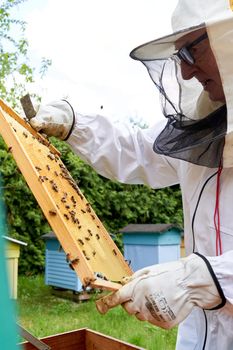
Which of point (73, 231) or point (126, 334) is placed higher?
point (73, 231)

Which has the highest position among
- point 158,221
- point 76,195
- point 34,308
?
point 76,195

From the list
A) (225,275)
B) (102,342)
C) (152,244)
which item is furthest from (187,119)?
(152,244)

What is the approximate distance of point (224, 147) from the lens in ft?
4.31

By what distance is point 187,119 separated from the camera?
1.55 meters

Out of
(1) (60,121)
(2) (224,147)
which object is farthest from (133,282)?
(1) (60,121)

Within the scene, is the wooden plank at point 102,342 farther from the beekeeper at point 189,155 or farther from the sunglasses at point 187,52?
the sunglasses at point 187,52

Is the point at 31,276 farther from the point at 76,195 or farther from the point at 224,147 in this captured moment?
the point at 224,147

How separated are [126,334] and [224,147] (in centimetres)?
256

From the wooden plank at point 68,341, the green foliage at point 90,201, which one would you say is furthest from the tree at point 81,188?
the wooden plank at point 68,341

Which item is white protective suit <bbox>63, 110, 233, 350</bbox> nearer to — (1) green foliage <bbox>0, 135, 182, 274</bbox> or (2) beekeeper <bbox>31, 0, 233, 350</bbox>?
(2) beekeeper <bbox>31, 0, 233, 350</bbox>

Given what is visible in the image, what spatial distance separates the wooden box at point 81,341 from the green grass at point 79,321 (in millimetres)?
1276

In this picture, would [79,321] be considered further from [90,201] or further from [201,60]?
[201,60]

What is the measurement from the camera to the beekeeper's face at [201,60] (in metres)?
1.35

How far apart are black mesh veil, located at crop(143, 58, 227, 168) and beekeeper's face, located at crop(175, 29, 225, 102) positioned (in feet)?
0.20
